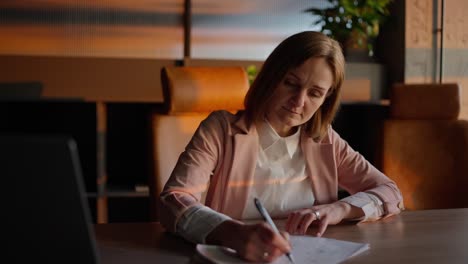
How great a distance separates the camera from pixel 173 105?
194cm

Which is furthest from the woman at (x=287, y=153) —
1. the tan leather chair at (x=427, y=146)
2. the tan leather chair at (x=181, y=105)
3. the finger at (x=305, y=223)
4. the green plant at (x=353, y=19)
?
the green plant at (x=353, y=19)

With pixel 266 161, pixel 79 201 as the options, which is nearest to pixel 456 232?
pixel 266 161

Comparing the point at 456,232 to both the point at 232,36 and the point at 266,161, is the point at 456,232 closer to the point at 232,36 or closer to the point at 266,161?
the point at 266,161

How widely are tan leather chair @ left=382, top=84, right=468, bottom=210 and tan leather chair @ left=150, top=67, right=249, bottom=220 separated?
0.77 meters

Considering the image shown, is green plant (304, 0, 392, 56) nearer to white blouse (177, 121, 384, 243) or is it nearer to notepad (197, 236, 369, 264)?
white blouse (177, 121, 384, 243)

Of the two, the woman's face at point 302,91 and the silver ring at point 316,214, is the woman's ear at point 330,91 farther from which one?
the silver ring at point 316,214

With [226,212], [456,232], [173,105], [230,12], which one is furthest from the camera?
[230,12]

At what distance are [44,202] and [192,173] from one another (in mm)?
810

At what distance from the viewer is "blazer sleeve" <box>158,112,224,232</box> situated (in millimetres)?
1179

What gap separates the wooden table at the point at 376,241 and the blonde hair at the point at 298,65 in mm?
366

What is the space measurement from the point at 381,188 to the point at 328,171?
159mm

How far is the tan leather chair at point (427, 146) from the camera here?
88.0 inches

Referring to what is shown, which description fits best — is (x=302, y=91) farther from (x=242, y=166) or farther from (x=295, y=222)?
(x=295, y=222)

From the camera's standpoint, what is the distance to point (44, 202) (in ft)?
1.70
